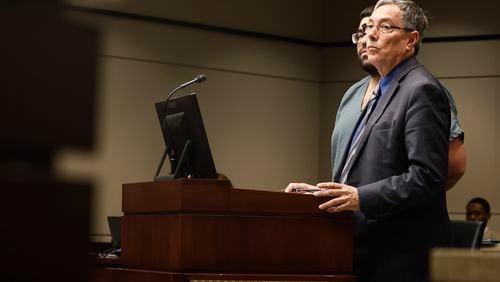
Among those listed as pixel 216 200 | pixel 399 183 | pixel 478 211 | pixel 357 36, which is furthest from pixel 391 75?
pixel 478 211

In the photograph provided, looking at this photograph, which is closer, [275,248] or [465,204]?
[275,248]

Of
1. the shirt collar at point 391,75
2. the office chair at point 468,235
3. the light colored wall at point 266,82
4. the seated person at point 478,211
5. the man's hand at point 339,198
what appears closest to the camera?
the man's hand at point 339,198

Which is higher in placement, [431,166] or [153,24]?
[153,24]

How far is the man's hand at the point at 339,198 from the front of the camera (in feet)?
8.76

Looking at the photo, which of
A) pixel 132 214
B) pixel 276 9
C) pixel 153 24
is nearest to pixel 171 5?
pixel 153 24

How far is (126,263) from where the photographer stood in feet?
9.45

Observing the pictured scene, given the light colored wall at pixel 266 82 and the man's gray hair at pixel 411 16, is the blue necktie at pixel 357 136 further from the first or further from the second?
the light colored wall at pixel 266 82

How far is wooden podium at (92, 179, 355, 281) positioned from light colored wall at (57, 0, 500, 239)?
5.11 meters

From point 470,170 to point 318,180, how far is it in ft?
5.25

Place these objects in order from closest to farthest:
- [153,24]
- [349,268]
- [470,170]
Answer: [349,268] < [153,24] < [470,170]

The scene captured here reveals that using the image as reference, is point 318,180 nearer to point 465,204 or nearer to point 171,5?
point 465,204

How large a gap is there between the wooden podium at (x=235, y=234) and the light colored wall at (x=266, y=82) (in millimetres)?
5112

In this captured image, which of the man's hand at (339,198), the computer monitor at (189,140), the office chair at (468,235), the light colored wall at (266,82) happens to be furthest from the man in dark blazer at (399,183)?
the light colored wall at (266,82)

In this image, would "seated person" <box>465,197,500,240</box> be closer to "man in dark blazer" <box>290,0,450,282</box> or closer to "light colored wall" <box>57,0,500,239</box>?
"light colored wall" <box>57,0,500,239</box>
